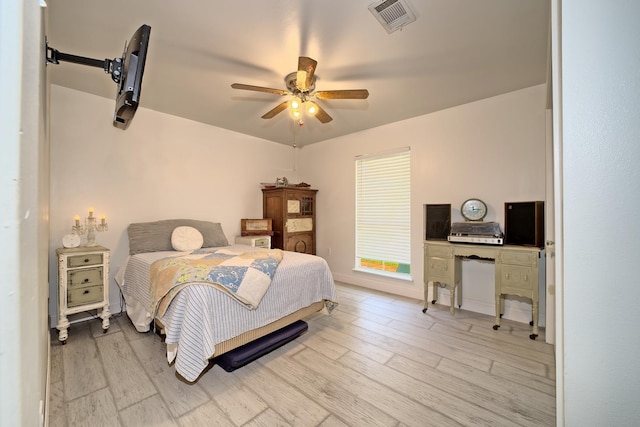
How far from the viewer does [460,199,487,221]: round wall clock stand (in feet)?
9.81

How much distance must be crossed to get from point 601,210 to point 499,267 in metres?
2.21

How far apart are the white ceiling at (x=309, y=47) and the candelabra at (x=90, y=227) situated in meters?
1.44

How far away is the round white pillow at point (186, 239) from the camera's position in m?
3.09

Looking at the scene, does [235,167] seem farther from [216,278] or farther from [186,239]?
[216,278]

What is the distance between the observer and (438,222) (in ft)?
10.8

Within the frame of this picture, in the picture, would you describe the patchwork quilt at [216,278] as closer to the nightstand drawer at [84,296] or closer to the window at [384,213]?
the nightstand drawer at [84,296]

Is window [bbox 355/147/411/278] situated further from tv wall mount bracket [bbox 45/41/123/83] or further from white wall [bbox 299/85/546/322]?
tv wall mount bracket [bbox 45/41/123/83]

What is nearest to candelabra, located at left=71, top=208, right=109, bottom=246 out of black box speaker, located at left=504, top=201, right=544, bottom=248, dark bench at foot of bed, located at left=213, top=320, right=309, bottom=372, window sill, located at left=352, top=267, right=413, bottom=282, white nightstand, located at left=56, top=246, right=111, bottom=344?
white nightstand, located at left=56, top=246, right=111, bottom=344

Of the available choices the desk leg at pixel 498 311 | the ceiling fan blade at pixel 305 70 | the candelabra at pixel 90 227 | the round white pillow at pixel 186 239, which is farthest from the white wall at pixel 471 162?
the candelabra at pixel 90 227

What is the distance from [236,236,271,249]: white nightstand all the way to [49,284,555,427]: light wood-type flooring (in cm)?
176

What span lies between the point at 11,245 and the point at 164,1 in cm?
199

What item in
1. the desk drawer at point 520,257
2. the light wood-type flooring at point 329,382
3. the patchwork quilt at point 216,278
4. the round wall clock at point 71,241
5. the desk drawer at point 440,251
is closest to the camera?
the light wood-type flooring at point 329,382

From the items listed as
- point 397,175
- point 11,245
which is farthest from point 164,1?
point 397,175

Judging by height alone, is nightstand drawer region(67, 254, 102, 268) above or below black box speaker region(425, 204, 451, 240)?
below
